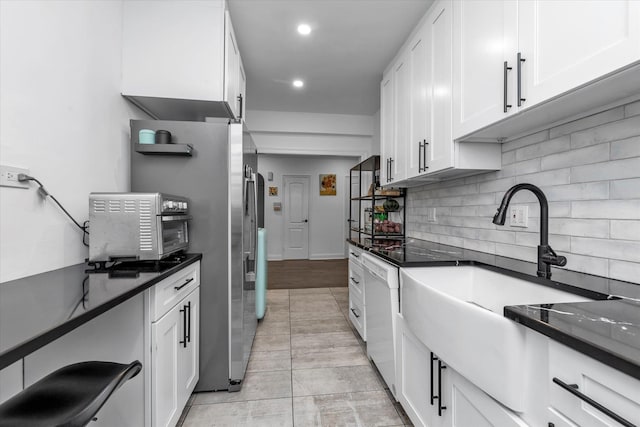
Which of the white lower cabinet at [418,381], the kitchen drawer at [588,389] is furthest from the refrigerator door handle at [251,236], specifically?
the kitchen drawer at [588,389]

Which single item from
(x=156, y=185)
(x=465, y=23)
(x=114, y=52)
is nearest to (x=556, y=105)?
(x=465, y=23)

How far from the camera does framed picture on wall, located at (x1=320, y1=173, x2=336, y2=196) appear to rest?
6.94 m


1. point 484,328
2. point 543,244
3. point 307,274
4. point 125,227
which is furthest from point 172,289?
point 307,274

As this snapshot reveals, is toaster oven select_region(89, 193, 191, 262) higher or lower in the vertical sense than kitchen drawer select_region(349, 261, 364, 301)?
higher

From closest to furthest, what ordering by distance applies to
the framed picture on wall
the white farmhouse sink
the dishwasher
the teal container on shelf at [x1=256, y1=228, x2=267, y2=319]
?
the white farmhouse sink → the dishwasher → the teal container on shelf at [x1=256, y1=228, x2=267, y2=319] → the framed picture on wall

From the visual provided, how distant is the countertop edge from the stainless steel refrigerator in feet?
5.07

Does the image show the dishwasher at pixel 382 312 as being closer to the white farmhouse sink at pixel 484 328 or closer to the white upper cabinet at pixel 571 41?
the white farmhouse sink at pixel 484 328

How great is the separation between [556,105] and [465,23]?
29.9 inches

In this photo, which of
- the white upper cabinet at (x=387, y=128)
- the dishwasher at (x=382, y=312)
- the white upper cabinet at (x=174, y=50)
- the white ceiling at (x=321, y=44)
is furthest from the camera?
the white upper cabinet at (x=387, y=128)

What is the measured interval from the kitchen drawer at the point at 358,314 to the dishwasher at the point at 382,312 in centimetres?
13

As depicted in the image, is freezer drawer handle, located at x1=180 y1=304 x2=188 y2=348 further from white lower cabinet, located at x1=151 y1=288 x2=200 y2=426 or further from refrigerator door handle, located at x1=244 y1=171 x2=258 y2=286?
refrigerator door handle, located at x1=244 y1=171 x2=258 y2=286

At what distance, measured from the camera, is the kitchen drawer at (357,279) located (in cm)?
240

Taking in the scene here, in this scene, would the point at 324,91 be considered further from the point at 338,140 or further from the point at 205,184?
the point at 205,184

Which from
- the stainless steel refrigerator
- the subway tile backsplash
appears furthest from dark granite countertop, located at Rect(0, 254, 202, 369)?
the subway tile backsplash
